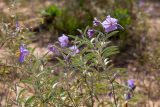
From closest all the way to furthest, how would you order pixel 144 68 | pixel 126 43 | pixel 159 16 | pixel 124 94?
1. pixel 124 94
2. pixel 144 68
3. pixel 126 43
4. pixel 159 16

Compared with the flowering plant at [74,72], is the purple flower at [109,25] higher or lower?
higher

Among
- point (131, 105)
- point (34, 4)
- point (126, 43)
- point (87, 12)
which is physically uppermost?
point (34, 4)

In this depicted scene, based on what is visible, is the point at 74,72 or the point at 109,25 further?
the point at 74,72

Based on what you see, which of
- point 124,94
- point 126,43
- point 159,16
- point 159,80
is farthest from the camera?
point 159,16

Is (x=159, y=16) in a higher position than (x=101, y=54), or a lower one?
higher

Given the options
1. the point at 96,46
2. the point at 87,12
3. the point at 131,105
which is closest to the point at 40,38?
the point at 87,12

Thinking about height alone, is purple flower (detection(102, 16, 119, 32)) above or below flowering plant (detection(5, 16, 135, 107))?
above

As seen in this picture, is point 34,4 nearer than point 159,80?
No

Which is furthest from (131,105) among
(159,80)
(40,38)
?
(40,38)

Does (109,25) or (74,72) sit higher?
(109,25)

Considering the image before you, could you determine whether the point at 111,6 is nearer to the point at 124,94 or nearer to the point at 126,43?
the point at 126,43
